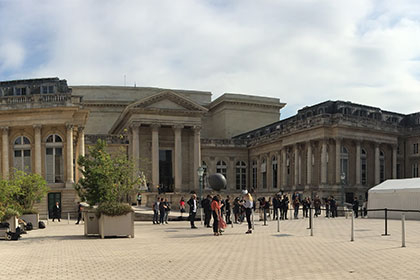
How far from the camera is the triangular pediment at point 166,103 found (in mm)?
65588

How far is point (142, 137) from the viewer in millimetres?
68688

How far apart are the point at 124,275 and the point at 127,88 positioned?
8261 centimetres

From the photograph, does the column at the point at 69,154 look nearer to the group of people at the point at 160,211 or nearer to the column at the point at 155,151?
the group of people at the point at 160,211

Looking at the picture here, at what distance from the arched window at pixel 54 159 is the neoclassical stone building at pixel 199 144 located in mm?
91

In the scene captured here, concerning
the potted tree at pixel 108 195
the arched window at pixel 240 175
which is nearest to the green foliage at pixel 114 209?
the potted tree at pixel 108 195

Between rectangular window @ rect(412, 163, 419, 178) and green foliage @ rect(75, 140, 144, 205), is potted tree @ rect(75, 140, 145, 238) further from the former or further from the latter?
rectangular window @ rect(412, 163, 419, 178)

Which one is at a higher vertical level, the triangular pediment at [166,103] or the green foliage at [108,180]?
the triangular pediment at [166,103]

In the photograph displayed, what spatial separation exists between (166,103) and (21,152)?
22.0 metres

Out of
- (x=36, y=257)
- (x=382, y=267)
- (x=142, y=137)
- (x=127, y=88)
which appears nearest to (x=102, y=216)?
(x=36, y=257)

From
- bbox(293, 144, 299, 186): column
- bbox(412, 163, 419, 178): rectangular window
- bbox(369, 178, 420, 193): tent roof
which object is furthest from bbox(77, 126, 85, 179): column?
bbox(412, 163, 419, 178): rectangular window

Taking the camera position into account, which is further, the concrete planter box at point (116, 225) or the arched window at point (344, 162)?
the arched window at point (344, 162)

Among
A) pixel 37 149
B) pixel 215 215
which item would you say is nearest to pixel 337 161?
pixel 37 149

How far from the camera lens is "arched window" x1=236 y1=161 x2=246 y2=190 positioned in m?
79.1

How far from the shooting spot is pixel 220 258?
14.9 metres
